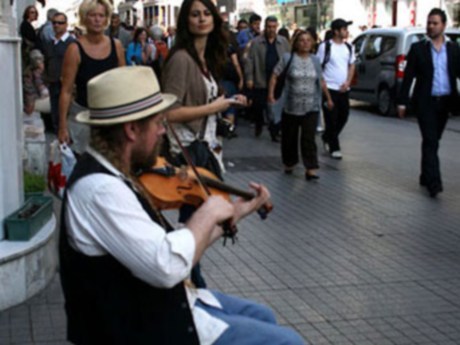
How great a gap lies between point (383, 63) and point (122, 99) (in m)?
15.6

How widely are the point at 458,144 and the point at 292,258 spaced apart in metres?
7.37

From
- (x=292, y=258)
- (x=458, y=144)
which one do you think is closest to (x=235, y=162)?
(x=458, y=144)

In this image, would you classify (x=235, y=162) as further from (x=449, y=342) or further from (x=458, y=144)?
(x=449, y=342)

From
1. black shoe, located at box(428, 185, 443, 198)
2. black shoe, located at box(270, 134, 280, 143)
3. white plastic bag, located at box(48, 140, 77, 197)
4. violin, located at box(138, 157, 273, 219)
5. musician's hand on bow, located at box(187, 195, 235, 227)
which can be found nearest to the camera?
musician's hand on bow, located at box(187, 195, 235, 227)

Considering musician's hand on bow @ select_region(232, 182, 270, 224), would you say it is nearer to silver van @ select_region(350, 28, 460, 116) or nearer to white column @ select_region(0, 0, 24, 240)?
white column @ select_region(0, 0, 24, 240)

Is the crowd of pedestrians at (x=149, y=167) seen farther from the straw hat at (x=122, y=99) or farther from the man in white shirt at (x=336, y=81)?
the man in white shirt at (x=336, y=81)

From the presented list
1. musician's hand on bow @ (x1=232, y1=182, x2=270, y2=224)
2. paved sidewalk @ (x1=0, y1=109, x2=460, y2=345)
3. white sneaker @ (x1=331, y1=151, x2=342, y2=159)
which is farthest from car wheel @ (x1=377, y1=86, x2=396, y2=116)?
musician's hand on bow @ (x1=232, y1=182, x2=270, y2=224)

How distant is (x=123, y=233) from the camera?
266cm

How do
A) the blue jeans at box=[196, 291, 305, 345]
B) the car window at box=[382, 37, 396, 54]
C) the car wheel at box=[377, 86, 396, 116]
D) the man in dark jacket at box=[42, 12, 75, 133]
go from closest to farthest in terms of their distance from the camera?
the blue jeans at box=[196, 291, 305, 345] → the man in dark jacket at box=[42, 12, 75, 133] → the car wheel at box=[377, 86, 396, 116] → the car window at box=[382, 37, 396, 54]

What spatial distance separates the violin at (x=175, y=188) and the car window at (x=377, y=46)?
1519 cm

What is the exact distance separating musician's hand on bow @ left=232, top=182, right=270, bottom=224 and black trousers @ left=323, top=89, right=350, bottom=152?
28.2 ft

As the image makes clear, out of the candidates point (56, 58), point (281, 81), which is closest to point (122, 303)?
point (281, 81)

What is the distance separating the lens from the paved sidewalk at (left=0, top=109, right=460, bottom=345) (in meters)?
5.17

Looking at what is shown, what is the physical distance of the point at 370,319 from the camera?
17.4 ft
